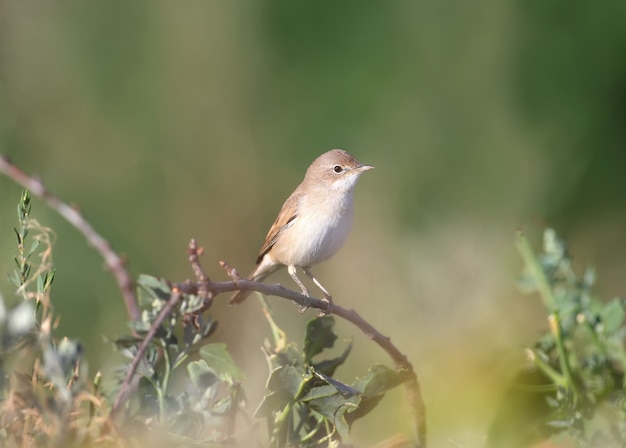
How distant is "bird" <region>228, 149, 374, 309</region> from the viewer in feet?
10.0

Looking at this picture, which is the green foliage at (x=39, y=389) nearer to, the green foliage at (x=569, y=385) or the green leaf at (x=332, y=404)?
the green leaf at (x=332, y=404)

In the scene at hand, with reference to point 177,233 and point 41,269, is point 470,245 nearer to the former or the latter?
point 177,233

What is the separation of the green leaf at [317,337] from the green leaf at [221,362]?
123mm

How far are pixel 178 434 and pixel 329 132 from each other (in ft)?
11.8

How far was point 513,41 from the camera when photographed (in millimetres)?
4805

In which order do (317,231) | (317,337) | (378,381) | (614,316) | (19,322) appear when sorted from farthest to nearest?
1. (317,231)
2. (614,316)
3. (317,337)
4. (378,381)
5. (19,322)

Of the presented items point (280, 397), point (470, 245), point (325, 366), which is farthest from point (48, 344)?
point (470, 245)

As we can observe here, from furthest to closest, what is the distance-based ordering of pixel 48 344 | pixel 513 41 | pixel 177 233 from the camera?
pixel 513 41 → pixel 177 233 → pixel 48 344

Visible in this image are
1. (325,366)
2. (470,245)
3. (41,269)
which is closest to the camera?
(41,269)

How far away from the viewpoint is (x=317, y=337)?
1.40 meters

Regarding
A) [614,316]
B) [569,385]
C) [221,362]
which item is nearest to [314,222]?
[614,316]

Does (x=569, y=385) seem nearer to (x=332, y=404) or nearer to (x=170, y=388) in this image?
(x=332, y=404)

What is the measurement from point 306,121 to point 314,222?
5.42 ft

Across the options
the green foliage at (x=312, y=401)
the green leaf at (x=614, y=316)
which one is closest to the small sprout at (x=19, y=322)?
the green foliage at (x=312, y=401)
